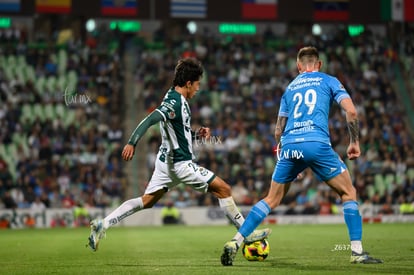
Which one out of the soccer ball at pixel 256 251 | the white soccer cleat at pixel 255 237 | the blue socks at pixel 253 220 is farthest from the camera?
the soccer ball at pixel 256 251

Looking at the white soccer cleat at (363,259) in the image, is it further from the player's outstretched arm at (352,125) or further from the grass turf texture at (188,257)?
the player's outstretched arm at (352,125)

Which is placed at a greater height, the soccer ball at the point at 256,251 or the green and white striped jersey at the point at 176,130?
the green and white striped jersey at the point at 176,130

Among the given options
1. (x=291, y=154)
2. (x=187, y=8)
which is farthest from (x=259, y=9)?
(x=291, y=154)

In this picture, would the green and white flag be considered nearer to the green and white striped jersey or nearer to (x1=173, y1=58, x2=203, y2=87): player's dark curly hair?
(x1=173, y1=58, x2=203, y2=87): player's dark curly hair

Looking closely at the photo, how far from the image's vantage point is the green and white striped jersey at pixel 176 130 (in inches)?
399

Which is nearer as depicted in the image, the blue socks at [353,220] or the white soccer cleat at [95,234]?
the blue socks at [353,220]

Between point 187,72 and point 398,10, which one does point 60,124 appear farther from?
point 187,72

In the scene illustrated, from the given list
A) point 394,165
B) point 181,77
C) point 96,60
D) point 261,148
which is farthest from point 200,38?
point 181,77

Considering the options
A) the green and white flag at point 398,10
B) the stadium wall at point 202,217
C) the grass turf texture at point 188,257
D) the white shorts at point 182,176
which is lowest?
the stadium wall at point 202,217

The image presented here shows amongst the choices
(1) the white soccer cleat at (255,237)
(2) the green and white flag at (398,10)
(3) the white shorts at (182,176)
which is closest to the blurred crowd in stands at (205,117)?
(2) the green and white flag at (398,10)

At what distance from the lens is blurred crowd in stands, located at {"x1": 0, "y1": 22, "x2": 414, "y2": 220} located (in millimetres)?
26484

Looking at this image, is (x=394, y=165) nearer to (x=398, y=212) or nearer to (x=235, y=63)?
(x=398, y=212)

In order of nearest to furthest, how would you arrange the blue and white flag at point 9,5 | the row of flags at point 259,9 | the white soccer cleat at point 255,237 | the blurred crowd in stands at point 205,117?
the white soccer cleat at point 255,237 < the blurred crowd in stands at point 205,117 < the blue and white flag at point 9,5 < the row of flags at point 259,9

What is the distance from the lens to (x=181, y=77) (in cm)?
1036
